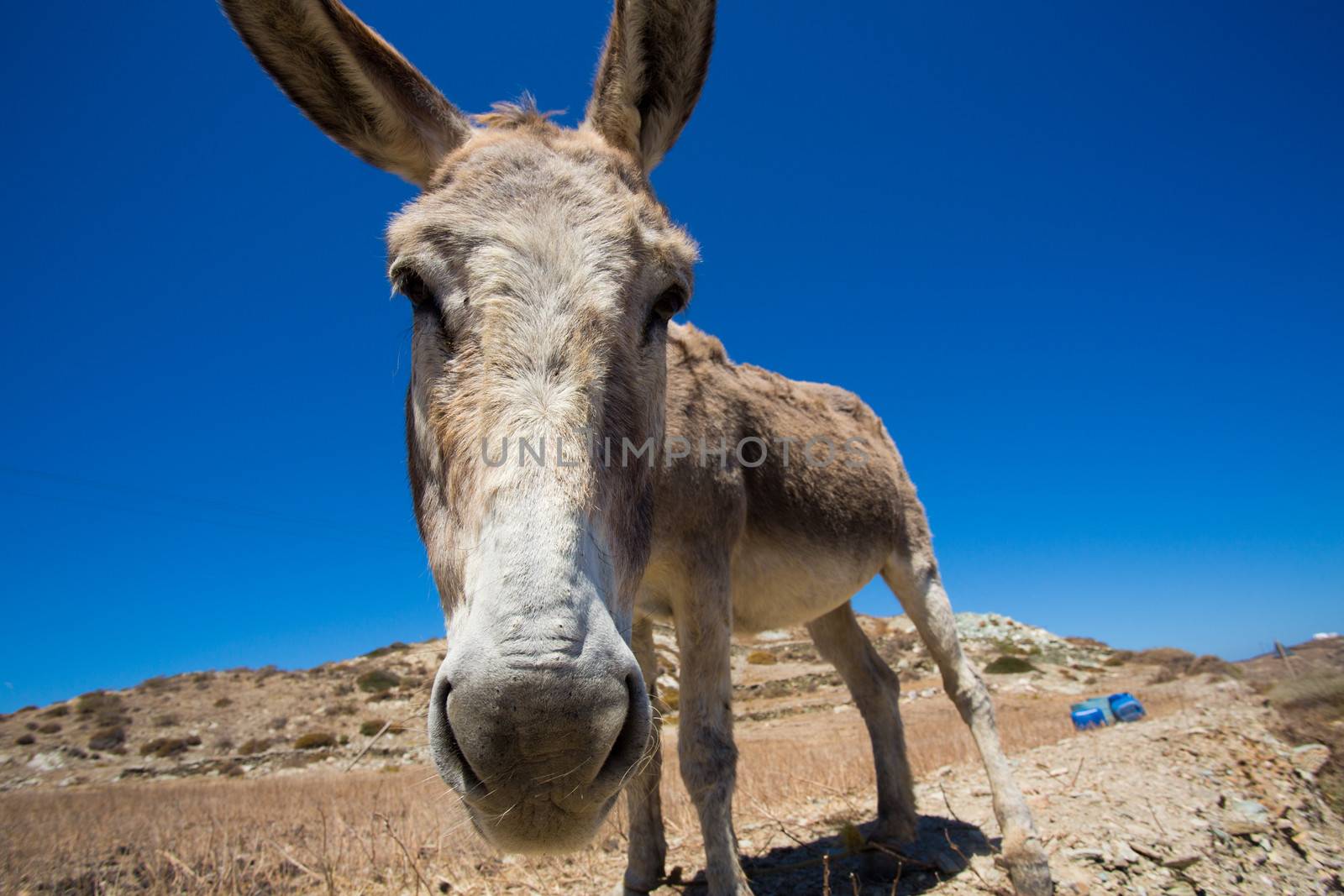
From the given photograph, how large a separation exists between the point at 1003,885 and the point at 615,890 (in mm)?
2353

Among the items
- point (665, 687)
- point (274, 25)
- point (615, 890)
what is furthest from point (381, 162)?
point (665, 687)

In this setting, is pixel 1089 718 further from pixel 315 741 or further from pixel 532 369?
pixel 315 741

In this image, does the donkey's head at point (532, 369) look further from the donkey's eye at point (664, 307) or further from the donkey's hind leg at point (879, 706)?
the donkey's hind leg at point (879, 706)

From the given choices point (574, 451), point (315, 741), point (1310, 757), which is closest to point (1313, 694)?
point (1310, 757)

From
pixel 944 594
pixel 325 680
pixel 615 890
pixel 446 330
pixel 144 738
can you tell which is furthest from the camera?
pixel 325 680

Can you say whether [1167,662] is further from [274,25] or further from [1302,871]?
[274,25]

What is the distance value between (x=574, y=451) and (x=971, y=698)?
15.5 ft

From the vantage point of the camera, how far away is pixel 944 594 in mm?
5773

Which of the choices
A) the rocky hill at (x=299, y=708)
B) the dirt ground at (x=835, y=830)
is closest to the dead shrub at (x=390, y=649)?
the rocky hill at (x=299, y=708)

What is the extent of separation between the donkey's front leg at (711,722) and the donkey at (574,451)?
0.01 metres

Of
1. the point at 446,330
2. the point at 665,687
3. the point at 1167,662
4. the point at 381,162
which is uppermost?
the point at 381,162

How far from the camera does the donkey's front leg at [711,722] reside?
303 centimetres

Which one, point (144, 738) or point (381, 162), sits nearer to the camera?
point (381, 162)

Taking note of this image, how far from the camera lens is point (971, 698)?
5.20 metres
